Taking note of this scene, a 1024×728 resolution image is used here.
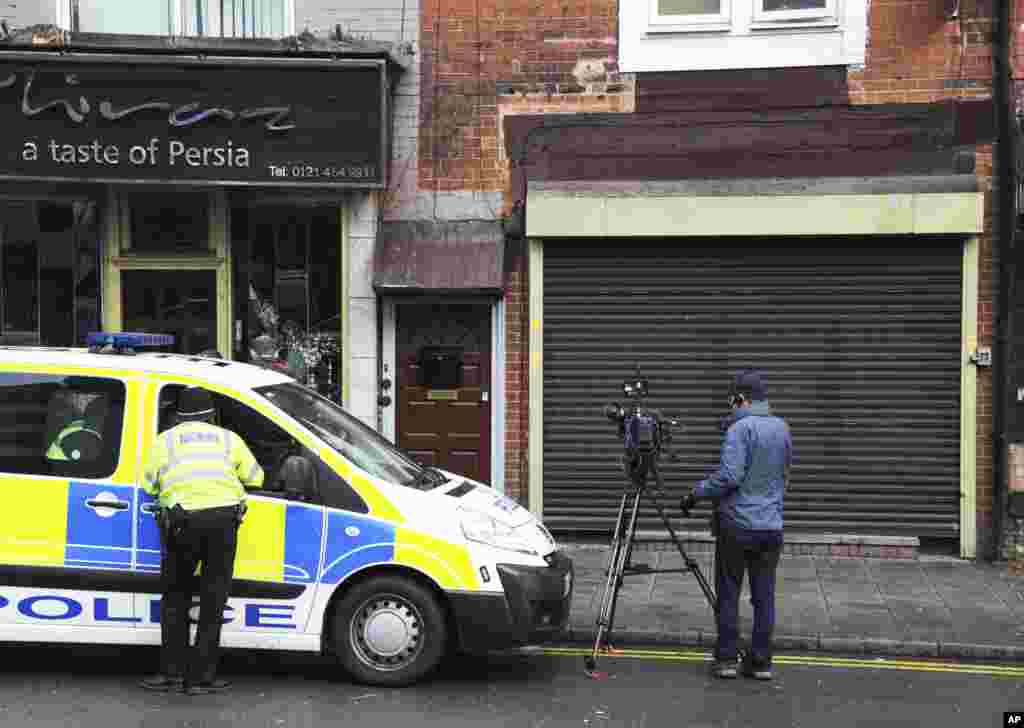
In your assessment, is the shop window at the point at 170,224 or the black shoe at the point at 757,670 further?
the shop window at the point at 170,224

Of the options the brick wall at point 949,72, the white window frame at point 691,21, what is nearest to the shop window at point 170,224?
the white window frame at point 691,21

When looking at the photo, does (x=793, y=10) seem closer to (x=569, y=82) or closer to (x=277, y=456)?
(x=569, y=82)

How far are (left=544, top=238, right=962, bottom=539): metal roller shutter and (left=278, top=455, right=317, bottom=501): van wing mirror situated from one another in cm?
488

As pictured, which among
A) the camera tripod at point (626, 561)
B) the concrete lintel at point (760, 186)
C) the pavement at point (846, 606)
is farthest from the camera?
the concrete lintel at point (760, 186)

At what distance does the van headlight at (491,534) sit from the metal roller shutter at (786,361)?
4308 millimetres

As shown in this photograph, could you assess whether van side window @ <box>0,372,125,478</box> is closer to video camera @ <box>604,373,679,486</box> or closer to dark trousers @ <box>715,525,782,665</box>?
video camera @ <box>604,373,679,486</box>

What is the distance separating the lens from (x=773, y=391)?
38.4 feet

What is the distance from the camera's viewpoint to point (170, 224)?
12469 mm

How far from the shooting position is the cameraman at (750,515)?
7.61m

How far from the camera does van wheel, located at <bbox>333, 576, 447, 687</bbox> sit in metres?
7.24

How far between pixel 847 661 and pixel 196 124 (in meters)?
7.40

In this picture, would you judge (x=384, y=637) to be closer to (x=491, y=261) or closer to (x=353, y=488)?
(x=353, y=488)

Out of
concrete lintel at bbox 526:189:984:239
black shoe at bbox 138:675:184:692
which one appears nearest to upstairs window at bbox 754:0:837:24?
concrete lintel at bbox 526:189:984:239

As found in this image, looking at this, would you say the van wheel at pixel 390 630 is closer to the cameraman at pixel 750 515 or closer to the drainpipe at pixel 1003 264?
the cameraman at pixel 750 515
